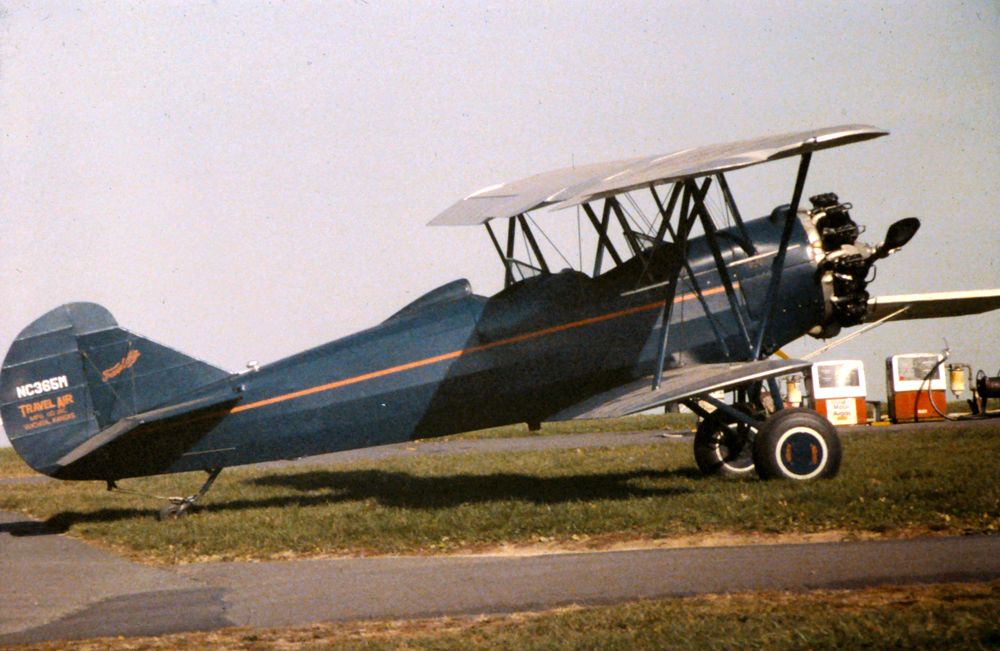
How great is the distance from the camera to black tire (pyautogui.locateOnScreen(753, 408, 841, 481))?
11281mm

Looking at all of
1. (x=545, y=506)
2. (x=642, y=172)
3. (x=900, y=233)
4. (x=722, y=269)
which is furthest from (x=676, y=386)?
(x=900, y=233)

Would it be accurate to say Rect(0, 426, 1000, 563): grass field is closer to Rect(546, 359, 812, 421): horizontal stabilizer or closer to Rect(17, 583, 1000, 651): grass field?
Rect(546, 359, 812, 421): horizontal stabilizer

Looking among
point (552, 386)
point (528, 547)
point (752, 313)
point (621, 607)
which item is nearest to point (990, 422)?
point (752, 313)

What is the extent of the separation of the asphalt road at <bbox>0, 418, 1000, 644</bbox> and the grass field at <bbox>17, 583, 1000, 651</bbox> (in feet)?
1.06

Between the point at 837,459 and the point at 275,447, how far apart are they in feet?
19.2

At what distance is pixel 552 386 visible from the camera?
40.2ft

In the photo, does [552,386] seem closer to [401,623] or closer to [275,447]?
[275,447]

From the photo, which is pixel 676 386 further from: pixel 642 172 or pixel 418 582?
pixel 418 582

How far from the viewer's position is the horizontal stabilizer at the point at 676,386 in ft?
36.1

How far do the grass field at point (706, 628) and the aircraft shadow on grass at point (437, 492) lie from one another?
4.67 meters

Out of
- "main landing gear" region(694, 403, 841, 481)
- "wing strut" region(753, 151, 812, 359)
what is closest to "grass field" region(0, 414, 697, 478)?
"wing strut" region(753, 151, 812, 359)

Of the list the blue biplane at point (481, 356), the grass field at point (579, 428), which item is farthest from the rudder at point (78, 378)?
the grass field at point (579, 428)

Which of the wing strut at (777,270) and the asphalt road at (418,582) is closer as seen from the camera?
the asphalt road at (418,582)

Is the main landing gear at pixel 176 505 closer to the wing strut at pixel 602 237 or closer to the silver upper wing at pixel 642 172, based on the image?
the silver upper wing at pixel 642 172
